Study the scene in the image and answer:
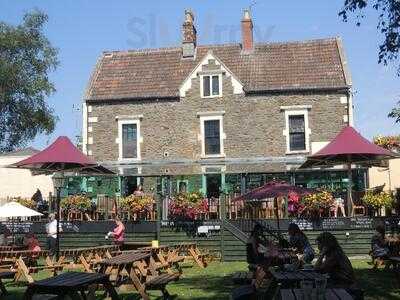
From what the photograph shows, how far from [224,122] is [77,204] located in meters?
10.2

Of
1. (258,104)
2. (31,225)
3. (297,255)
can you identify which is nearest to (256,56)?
(258,104)

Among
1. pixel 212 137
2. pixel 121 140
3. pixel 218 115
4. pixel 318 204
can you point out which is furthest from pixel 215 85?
pixel 318 204

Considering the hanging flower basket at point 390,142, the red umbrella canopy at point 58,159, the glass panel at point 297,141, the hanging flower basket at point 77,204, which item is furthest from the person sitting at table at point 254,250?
the glass panel at point 297,141

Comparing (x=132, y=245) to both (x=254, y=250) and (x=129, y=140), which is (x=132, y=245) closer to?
(x=254, y=250)

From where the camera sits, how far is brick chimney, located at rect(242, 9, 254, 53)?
31.1 meters

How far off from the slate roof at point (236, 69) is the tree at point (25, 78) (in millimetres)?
9384

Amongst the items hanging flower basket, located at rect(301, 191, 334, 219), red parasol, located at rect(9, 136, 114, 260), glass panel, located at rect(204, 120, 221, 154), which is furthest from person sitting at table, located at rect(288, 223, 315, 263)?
glass panel, located at rect(204, 120, 221, 154)

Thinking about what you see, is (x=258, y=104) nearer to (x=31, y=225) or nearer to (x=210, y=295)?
(x=31, y=225)

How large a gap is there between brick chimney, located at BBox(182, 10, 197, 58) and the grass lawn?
687 inches

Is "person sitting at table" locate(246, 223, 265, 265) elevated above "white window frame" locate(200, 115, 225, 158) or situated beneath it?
situated beneath

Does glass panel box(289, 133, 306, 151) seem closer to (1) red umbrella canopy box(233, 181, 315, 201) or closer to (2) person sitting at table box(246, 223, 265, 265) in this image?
(1) red umbrella canopy box(233, 181, 315, 201)

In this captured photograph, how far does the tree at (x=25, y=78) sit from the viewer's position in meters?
39.3

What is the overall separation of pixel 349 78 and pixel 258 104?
4656 millimetres

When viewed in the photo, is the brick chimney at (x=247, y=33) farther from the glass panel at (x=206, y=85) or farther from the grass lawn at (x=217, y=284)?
the grass lawn at (x=217, y=284)
